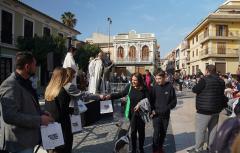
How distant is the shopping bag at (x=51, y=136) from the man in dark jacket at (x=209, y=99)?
10.9ft

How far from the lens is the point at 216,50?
49156mm

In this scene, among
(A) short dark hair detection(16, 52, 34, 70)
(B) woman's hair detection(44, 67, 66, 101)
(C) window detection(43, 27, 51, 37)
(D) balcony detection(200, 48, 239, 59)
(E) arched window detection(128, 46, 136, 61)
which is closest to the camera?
(A) short dark hair detection(16, 52, 34, 70)

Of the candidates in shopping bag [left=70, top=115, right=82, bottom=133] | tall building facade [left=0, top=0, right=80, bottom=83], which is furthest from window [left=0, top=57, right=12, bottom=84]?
shopping bag [left=70, top=115, right=82, bottom=133]

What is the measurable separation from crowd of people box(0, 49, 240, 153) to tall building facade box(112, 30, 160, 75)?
6070 cm

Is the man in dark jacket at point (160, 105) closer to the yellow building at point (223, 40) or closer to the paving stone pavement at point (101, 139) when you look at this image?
the paving stone pavement at point (101, 139)

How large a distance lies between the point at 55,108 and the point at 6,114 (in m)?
1.47

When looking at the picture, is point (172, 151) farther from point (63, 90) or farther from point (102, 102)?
Answer: point (63, 90)

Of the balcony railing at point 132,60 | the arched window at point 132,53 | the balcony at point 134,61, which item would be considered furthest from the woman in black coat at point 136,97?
the arched window at point 132,53

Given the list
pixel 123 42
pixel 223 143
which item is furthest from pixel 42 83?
pixel 123 42

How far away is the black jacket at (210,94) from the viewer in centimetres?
651

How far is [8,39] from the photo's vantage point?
1105 inches

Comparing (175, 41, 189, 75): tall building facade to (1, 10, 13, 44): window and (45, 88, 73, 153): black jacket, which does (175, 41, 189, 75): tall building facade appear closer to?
(1, 10, 13, 44): window

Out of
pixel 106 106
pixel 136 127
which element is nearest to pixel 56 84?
pixel 136 127

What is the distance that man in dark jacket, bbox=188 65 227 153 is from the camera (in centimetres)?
652
